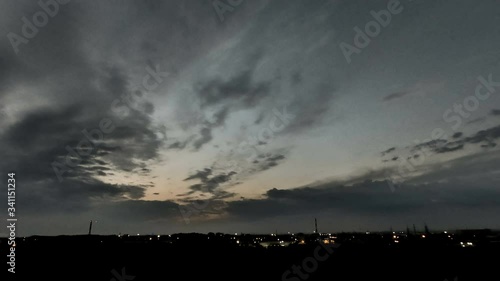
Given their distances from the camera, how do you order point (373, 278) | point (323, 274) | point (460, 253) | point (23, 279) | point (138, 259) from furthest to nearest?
point (460, 253)
point (138, 259)
point (323, 274)
point (373, 278)
point (23, 279)

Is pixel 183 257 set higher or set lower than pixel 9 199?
lower

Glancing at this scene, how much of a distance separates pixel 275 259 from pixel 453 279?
20941mm

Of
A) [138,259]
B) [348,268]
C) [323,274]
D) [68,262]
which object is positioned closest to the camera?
[323,274]

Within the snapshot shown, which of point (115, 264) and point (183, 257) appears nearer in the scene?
point (115, 264)

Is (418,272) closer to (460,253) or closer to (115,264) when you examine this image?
(460,253)

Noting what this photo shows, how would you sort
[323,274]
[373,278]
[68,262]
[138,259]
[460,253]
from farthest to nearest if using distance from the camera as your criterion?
[460,253], [138,259], [68,262], [323,274], [373,278]

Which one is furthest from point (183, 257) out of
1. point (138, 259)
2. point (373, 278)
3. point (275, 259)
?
point (373, 278)

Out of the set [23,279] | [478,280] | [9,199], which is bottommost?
[478,280]

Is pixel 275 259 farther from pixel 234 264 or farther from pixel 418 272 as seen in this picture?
pixel 418 272

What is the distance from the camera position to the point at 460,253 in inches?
1900

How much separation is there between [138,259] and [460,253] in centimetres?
4673

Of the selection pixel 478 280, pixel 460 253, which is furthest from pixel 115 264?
pixel 460 253

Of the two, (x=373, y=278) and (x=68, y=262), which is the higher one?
(x=68, y=262)

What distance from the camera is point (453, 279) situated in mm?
30484
